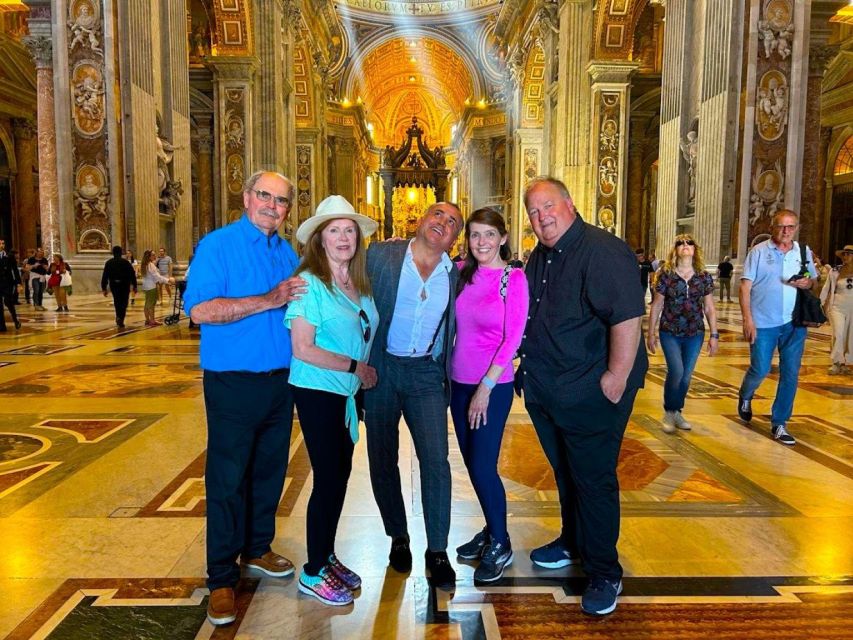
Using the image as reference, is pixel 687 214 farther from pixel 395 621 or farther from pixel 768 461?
pixel 395 621

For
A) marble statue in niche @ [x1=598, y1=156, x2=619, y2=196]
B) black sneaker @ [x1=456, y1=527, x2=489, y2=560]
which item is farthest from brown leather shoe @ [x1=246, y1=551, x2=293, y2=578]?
marble statue in niche @ [x1=598, y1=156, x2=619, y2=196]

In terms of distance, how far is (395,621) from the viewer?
246 centimetres

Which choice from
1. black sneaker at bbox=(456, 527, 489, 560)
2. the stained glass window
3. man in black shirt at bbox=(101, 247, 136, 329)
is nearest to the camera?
black sneaker at bbox=(456, 527, 489, 560)

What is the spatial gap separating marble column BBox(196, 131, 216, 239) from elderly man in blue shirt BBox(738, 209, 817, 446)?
75.7ft

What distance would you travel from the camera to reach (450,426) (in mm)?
5426

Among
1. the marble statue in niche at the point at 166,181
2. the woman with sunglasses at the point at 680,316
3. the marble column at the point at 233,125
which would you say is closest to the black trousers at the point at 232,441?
the woman with sunglasses at the point at 680,316

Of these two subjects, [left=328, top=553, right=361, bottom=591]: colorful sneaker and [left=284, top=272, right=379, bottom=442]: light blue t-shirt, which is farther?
[left=328, top=553, right=361, bottom=591]: colorful sneaker

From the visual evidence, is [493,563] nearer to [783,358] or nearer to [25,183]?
[783,358]

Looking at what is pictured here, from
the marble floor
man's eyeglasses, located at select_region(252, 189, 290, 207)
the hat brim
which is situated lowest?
the marble floor

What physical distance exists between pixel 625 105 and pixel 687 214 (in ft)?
23.1

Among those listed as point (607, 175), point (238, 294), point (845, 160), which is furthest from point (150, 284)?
point (845, 160)

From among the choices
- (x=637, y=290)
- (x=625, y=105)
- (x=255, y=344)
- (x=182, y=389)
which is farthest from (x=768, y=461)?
(x=625, y=105)

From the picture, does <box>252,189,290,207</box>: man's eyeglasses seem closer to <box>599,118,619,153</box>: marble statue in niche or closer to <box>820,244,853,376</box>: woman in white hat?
<box>820,244,853,376</box>: woman in white hat

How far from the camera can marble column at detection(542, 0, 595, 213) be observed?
21.2m
